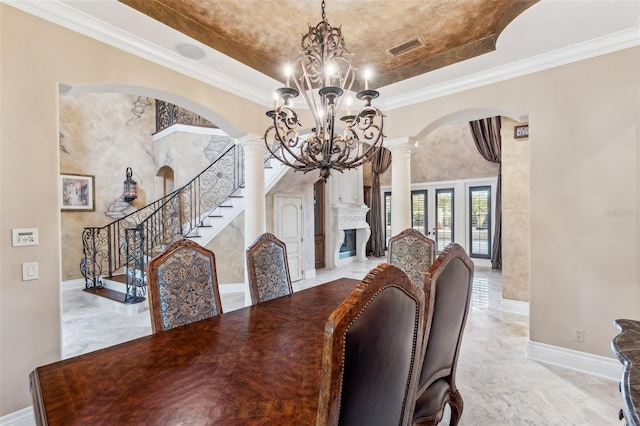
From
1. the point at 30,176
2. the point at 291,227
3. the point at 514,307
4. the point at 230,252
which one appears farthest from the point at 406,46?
the point at 230,252

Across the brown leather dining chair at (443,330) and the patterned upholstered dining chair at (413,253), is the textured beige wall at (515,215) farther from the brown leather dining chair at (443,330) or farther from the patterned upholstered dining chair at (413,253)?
the brown leather dining chair at (443,330)

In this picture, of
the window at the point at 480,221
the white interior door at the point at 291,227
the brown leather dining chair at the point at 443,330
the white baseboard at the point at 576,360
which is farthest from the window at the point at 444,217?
the brown leather dining chair at the point at 443,330

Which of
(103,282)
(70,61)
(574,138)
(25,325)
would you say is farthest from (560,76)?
(103,282)

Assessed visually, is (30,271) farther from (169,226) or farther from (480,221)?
(480,221)

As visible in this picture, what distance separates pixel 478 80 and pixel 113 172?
23.1 feet

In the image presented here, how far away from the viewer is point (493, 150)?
664 cm

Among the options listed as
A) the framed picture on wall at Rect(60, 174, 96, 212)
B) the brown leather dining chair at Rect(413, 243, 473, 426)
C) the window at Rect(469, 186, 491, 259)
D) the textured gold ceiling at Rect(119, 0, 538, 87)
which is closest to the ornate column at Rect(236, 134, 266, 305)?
the textured gold ceiling at Rect(119, 0, 538, 87)

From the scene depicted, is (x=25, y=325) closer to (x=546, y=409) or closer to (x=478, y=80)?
(x=546, y=409)

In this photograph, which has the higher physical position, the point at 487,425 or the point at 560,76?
the point at 560,76

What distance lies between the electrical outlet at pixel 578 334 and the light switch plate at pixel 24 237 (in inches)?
168

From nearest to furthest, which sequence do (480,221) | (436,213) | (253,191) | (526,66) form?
1. (526,66)
2. (253,191)
3. (480,221)
4. (436,213)

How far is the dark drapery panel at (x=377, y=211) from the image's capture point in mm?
9094

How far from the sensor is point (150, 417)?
36.1 inches

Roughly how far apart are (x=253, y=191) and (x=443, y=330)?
2711 mm
